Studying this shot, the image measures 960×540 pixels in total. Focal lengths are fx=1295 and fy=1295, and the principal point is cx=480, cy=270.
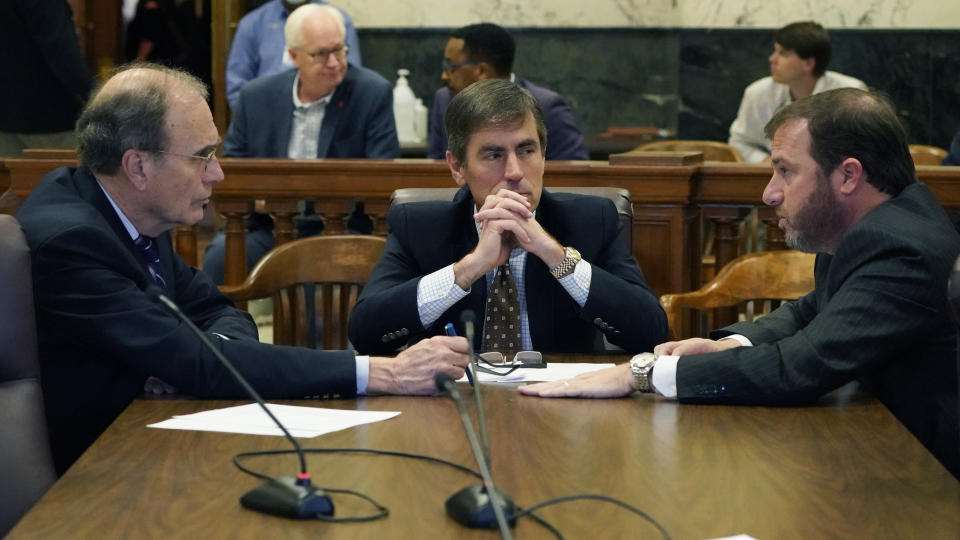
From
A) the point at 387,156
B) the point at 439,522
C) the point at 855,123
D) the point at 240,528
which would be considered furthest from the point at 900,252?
the point at 387,156

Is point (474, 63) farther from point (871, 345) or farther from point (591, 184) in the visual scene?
point (871, 345)

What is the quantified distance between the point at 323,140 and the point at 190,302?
2724mm

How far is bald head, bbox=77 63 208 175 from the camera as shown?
2.73 metres

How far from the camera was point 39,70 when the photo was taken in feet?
20.2

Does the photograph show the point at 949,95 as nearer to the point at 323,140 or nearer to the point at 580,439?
the point at 323,140

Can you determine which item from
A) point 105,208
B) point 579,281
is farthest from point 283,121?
point 105,208

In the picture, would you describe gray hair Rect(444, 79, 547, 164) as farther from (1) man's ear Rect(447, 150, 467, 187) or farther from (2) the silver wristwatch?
(2) the silver wristwatch

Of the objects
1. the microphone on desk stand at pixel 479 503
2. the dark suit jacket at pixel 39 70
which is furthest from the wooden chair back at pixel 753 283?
the dark suit jacket at pixel 39 70

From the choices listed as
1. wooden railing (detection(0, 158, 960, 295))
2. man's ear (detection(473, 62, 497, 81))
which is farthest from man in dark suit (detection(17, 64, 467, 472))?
man's ear (detection(473, 62, 497, 81))

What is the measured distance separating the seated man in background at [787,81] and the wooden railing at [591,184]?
101 inches

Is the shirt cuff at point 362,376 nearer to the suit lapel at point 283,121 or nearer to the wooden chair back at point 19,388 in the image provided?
the wooden chair back at point 19,388

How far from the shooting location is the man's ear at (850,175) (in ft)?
8.68

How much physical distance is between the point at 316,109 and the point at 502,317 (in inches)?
116

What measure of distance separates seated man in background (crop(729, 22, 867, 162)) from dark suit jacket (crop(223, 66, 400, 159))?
2.08 m
